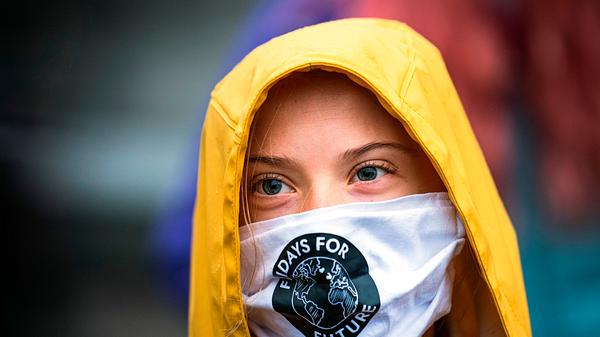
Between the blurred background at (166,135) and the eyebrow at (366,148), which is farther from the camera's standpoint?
the blurred background at (166,135)

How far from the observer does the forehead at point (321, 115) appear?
1.79m

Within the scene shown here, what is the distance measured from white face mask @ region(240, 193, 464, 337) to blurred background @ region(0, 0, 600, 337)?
146 centimetres

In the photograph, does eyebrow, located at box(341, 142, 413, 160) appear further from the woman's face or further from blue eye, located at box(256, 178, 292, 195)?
blue eye, located at box(256, 178, 292, 195)

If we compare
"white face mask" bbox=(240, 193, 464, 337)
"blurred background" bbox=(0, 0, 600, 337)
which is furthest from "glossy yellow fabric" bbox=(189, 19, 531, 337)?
"blurred background" bbox=(0, 0, 600, 337)

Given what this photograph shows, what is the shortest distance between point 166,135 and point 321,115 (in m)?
1.62

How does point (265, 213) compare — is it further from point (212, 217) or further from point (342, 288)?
point (342, 288)

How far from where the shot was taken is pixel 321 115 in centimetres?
181

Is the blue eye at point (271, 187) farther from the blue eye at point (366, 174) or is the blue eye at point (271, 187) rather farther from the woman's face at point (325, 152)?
the blue eye at point (366, 174)

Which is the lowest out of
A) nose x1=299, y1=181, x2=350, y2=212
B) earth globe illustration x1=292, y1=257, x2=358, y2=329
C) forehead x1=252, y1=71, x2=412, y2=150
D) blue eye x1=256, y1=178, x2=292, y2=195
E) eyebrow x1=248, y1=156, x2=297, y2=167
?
earth globe illustration x1=292, y1=257, x2=358, y2=329

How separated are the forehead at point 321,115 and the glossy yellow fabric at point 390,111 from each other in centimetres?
7

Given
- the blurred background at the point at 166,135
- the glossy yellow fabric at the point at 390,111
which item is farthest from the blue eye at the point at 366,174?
the blurred background at the point at 166,135

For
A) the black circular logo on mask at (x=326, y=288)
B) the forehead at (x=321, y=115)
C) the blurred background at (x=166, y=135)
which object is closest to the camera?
the black circular logo on mask at (x=326, y=288)

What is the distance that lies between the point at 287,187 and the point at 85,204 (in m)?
1.55

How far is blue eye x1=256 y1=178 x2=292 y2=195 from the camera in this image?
72.5 inches
